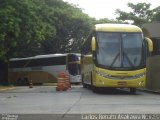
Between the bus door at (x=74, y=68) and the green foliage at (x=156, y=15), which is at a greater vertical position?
the green foliage at (x=156, y=15)

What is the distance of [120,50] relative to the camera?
25.9 meters

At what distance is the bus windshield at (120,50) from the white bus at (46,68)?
26.4 metres

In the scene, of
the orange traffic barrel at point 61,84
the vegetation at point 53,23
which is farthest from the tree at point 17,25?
the orange traffic barrel at point 61,84

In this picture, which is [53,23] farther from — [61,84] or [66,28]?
[61,84]

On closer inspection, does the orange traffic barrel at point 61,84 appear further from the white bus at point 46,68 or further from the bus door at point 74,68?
the bus door at point 74,68

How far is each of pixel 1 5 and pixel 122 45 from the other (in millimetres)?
18291

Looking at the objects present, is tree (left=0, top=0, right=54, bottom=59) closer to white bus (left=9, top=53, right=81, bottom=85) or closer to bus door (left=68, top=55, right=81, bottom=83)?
white bus (left=9, top=53, right=81, bottom=85)

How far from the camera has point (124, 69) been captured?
25781 mm

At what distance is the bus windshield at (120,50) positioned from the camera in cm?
2589

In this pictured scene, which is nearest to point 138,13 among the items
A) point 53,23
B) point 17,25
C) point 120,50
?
point 53,23

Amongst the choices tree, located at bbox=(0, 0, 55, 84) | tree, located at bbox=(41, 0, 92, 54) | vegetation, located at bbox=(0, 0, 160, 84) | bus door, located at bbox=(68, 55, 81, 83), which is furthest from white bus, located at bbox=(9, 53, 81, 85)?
tree, located at bbox=(41, 0, 92, 54)

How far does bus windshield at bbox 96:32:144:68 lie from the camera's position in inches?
1019

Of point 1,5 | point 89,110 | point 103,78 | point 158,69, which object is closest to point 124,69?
point 103,78

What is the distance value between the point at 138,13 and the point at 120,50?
46.4m
